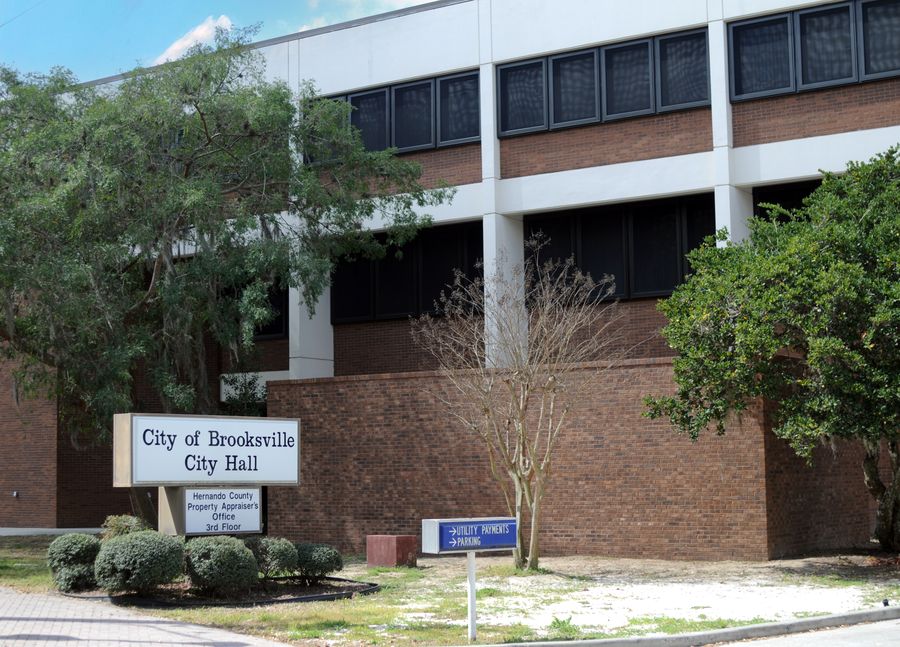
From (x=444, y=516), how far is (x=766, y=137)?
10.6 meters

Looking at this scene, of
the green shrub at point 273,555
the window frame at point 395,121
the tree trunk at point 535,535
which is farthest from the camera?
the window frame at point 395,121

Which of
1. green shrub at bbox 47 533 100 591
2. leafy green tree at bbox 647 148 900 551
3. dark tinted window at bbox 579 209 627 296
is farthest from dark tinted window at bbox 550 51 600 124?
green shrub at bbox 47 533 100 591

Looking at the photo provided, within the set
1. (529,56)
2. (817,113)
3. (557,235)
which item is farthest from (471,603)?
(529,56)

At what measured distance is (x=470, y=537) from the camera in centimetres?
1323

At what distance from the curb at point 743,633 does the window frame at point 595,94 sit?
14.5 metres

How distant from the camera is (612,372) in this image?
73.4 feet

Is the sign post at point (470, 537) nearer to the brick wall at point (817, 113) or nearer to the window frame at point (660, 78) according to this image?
the brick wall at point (817, 113)

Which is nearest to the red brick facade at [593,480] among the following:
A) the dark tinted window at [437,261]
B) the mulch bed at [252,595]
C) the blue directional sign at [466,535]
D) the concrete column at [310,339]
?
the concrete column at [310,339]

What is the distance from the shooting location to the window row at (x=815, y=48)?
24.5 metres

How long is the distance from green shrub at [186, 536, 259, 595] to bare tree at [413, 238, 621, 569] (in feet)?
16.7

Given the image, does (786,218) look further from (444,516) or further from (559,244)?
(444,516)

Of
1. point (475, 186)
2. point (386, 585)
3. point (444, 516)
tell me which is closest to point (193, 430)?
point (386, 585)

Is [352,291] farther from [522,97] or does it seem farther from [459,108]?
[522,97]

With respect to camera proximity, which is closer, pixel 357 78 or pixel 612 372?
pixel 612 372
